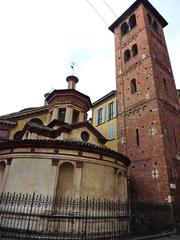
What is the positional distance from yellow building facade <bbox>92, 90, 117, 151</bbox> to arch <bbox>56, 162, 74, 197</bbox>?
880 centimetres

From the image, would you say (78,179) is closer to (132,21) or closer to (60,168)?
(60,168)

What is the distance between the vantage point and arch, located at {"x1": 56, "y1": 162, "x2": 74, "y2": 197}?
35.7 ft

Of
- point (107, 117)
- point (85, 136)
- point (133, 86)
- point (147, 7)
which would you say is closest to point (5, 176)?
point (85, 136)

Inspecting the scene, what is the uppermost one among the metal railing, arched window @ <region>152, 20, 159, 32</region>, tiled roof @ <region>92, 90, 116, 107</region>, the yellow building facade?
arched window @ <region>152, 20, 159, 32</region>

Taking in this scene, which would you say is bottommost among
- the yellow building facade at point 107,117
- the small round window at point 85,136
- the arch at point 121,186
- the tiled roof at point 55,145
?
the arch at point 121,186

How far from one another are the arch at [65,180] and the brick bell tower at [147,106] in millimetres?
6206

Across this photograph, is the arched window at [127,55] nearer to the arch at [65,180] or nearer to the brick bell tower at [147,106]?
the brick bell tower at [147,106]

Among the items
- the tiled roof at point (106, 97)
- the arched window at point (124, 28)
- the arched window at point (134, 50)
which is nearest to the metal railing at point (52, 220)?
the tiled roof at point (106, 97)

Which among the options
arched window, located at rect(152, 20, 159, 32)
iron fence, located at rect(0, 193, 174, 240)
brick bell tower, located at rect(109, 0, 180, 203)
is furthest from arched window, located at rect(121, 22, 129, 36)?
iron fence, located at rect(0, 193, 174, 240)

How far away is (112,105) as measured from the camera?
903 inches

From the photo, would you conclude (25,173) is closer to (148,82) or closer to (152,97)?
(152,97)

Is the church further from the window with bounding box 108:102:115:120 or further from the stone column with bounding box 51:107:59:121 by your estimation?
the window with bounding box 108:102:115:120

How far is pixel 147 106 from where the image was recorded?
16469mm

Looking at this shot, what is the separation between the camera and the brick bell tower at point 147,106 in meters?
13.9
